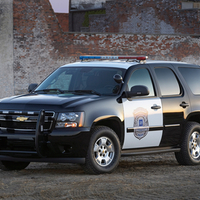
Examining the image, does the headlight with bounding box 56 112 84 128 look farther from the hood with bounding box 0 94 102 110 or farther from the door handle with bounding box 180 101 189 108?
the door handle with bounding box 180 101 189 108

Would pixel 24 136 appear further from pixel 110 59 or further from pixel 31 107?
pixel 110 59

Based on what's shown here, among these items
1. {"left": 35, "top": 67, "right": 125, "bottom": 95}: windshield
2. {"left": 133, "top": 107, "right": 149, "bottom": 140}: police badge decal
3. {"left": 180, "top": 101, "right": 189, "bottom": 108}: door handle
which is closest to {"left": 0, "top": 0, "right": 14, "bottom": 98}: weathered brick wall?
{"left": 35, "top": 67, "right": 125, "bottom": 95}: windshield

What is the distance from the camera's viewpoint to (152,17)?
32.7 meters

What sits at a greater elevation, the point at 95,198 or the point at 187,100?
the point at 187,100

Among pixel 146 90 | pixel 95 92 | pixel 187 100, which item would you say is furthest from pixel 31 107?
pixel 187 100

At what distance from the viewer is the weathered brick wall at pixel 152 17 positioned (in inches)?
1256

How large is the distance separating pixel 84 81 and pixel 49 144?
5.23 ft

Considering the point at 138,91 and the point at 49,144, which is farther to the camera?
the point at 138,91

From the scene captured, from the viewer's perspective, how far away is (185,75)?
976cm

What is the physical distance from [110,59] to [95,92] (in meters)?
1.50

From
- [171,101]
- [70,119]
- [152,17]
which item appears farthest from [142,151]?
[152,17]

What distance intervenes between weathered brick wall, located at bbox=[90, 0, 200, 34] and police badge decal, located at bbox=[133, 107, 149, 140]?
2398 centimetres

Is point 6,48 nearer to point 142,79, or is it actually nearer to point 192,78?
point 192,78

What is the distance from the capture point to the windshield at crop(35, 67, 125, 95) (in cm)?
848
